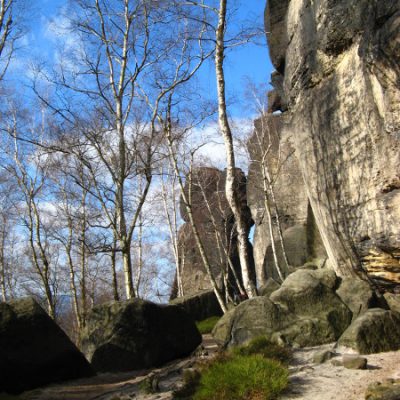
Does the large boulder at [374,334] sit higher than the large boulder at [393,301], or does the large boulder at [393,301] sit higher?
the large boulder at [393,301]

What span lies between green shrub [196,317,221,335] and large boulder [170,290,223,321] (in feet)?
1.80

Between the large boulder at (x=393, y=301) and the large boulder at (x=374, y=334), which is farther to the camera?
the large boulder at (x=393, y=301)

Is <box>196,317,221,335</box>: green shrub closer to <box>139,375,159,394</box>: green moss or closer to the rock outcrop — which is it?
the rock outcrop

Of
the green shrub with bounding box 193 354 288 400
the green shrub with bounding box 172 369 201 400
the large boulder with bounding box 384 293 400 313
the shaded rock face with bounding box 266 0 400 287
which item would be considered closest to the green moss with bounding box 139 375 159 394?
the green shrub with bounding box 172 369 201 400

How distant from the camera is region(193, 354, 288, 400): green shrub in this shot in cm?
529

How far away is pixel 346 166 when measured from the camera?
893 centimetres

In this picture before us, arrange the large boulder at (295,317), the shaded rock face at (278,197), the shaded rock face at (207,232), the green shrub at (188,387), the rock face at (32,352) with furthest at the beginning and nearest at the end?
the shaded rock face at (207,232) < the shaded rock face at (278,197) < the large boulder at (295,317) < the rock face at (32,352) < the green shrub at (188,387)

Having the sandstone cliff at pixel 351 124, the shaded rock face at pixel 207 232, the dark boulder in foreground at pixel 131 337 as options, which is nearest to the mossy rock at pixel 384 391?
the sandstone cliff at pixel 351 124

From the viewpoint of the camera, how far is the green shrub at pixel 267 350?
22.0ft

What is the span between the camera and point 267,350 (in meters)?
6.84

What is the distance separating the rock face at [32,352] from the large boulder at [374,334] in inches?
202

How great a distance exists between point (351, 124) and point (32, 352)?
7.56 m

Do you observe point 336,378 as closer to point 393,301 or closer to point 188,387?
point 188,387

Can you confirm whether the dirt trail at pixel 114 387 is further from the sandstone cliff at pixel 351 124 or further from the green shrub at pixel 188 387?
the sandstone cliff at pixel 351 124
